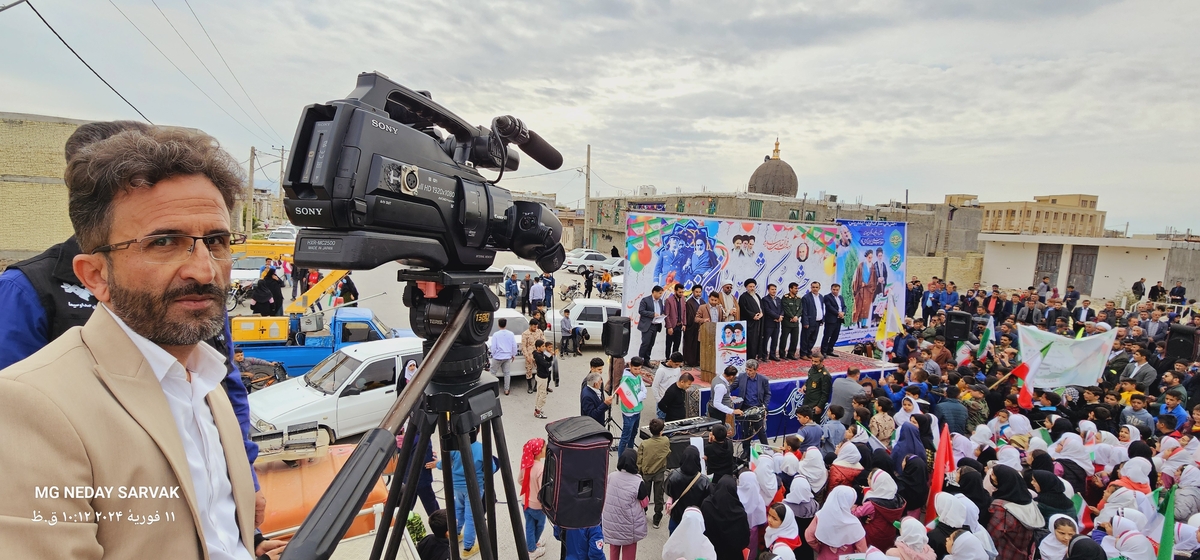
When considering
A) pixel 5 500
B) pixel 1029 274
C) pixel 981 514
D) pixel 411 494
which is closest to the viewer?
pixel 5 500

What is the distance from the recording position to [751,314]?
10.2 metres

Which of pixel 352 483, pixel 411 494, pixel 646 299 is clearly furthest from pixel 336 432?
pixel 352 483

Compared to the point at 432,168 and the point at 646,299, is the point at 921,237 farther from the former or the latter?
the point at 432,168

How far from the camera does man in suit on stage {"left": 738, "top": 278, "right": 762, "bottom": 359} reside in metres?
10.1

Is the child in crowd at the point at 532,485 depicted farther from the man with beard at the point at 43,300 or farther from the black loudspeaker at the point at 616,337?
the man with beard at the point at 43,300

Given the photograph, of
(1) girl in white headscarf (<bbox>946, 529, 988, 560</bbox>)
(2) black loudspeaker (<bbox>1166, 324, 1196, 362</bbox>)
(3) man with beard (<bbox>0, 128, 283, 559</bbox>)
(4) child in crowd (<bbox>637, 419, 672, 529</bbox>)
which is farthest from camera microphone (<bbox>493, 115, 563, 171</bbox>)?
(2) black loudspeaker (<bbox>1166, 324, 1196, 362</bbox>)

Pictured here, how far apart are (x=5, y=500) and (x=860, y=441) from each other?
6.37m

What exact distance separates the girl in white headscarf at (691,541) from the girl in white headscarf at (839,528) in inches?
41.6

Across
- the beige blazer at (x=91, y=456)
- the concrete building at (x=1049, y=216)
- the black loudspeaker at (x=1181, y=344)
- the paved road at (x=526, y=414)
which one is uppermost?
the concrete building at (x=1049, y=216)

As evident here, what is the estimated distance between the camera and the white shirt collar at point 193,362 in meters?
1.09

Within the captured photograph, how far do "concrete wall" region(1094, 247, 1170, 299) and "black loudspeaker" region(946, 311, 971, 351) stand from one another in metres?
20.8

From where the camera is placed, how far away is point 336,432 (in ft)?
23.9

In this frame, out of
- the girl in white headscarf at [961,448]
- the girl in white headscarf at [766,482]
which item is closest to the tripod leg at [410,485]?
the girl in white headscarf at [766,482]

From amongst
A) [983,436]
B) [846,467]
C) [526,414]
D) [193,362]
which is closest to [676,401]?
[846,467]
